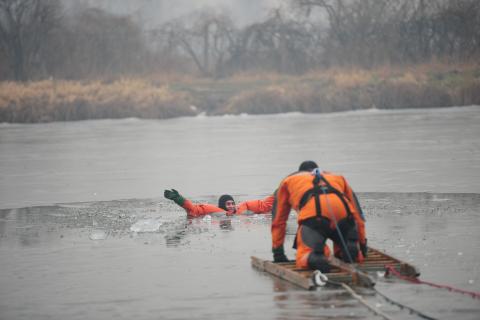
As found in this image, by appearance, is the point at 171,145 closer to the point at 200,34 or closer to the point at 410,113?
the point at 410,113

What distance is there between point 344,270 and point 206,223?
16.0 feet

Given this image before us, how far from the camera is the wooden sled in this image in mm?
8562

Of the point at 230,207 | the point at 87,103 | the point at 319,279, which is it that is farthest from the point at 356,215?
the point at 87,103

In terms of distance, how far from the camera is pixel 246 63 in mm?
47844

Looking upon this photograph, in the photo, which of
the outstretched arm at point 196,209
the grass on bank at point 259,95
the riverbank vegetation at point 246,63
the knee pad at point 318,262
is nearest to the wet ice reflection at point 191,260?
the outstretched arm at point 196,209

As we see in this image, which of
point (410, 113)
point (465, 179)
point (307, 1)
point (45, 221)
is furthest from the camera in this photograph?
point (307, 1)

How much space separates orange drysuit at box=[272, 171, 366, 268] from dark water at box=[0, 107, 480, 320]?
1.46 feet

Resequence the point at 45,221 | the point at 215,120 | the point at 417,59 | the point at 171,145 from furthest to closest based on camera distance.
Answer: the point at 417,59, the point at 215,120, the point at 171,145, the point at 45,221

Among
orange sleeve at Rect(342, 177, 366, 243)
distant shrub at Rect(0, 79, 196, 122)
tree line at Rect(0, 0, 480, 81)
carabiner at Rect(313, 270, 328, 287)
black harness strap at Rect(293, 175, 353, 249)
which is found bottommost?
carabiner at Rect(313, 270, 328, 287)

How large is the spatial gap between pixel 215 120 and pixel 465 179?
842 inches

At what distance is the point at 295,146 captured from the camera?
82.2ft

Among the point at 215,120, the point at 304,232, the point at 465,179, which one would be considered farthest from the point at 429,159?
the point at 215,120

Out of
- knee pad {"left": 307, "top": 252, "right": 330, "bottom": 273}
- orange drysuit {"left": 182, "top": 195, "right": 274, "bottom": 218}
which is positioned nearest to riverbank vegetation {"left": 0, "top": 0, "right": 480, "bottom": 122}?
orange drysuit {"left": 182, "top": 195, "right": 274, "bottom": 218}

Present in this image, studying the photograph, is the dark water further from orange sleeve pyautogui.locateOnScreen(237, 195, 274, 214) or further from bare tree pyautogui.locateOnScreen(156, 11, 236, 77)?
bare tree pyautogui.locateOnScreen(156, 11, 236, 77)
